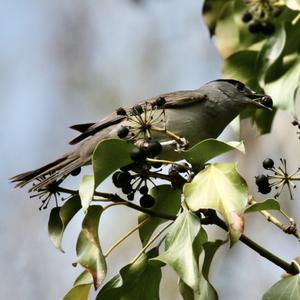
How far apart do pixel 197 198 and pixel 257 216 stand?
4.85m

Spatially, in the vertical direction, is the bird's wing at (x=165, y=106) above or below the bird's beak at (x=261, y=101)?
above

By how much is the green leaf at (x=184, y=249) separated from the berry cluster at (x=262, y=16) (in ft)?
5.02

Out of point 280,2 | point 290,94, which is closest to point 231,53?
point 280,2

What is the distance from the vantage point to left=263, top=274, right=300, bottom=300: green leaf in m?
2.45

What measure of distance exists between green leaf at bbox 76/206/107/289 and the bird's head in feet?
4.19

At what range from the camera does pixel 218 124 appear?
415cm

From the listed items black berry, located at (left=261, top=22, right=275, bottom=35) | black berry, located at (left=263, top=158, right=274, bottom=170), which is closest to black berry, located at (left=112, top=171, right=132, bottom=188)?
black berry, located at (left=263, top=158, right=274, bottom=170)

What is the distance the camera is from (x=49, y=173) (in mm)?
3254

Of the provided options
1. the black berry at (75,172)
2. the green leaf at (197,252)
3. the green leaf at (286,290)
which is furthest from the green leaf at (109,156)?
the black berry at (75,172)

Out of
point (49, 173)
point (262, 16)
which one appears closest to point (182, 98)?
point (262, 16)

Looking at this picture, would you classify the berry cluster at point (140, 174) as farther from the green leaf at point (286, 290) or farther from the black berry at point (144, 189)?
the green leaf at point (286, 290)

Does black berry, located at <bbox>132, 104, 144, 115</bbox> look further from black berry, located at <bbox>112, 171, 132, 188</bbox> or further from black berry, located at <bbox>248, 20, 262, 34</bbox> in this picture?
black berry, located at <bbox>248, 20, 262, 34</bbox>

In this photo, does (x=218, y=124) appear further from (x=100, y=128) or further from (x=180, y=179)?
(x=180, y=179)

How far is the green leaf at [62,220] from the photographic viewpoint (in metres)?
2.65
